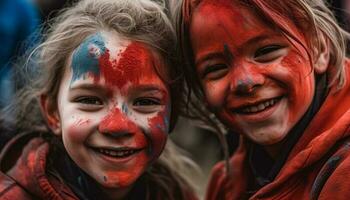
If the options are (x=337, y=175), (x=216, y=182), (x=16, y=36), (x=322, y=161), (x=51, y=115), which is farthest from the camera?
(x=16, y=36)

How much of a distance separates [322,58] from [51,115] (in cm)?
86

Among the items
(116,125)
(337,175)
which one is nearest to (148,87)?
(116,125)

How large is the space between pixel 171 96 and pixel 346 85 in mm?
537

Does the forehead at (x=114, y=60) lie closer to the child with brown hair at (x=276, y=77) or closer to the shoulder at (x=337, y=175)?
the child with brown hair at (x=276, y=77)

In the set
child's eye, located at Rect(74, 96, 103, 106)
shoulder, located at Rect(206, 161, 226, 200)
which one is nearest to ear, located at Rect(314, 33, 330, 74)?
shoulder, located at Rect(206, 161, 226, 200)

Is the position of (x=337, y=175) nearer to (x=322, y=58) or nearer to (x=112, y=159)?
(x=322, y=58)

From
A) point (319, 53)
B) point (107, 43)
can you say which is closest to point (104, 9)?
point (107, 43)

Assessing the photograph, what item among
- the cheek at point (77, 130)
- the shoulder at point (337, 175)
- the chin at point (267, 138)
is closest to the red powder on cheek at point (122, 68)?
the cheek at point (77, 130)

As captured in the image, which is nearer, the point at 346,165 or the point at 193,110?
the point at 346,165

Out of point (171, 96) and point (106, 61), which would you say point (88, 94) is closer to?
point (106, 61)

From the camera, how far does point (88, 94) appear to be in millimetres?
2152

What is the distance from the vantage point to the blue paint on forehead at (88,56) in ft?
7.04

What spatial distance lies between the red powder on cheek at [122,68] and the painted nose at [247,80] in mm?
289

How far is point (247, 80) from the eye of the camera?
6.75ft
